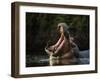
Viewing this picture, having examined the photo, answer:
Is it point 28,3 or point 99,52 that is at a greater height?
point 28,3

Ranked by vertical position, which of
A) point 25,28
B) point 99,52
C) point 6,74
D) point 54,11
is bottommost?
point 6,74

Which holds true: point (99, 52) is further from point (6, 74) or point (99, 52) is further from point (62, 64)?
point (6, 74)

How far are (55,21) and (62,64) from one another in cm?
36

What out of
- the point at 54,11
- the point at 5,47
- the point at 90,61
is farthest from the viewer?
the point at 90,61

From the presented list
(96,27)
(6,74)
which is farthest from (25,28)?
(96,27)

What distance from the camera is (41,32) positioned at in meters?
2.02

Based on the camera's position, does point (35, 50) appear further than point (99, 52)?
No

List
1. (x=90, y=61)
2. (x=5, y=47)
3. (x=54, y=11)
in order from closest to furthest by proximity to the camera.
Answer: (x=5, y=47)
(x=54, y=11)
(x=90, y=61)

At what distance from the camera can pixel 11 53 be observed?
1.94 metres

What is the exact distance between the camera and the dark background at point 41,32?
77.7 inches

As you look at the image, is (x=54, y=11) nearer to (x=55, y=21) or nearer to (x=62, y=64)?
(x=55, y=21)

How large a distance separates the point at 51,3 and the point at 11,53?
0.53 metres

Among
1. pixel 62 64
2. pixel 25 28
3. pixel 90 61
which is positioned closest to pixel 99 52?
pixel 90 61

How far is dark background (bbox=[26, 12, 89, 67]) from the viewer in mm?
1974
